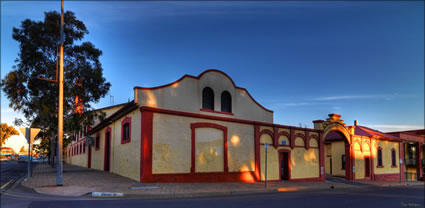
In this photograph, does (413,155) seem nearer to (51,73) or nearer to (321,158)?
(321,158)

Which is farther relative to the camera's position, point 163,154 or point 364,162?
point 364,162

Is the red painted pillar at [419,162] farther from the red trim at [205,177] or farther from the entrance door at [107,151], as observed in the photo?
the entrance door at [107,151]

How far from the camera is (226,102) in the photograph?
22047mm

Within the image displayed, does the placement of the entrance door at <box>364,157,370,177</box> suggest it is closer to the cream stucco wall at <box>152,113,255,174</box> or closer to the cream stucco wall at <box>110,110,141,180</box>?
the cream stucco wall at <box>152,113,255,174</box>

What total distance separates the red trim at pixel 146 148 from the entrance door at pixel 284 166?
1139cm

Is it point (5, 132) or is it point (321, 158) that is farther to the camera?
point (5, 132)

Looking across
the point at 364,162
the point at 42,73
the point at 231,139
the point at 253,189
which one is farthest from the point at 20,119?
the point at 364,162

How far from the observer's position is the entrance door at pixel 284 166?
80.4 feet

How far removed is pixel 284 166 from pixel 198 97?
968 cm

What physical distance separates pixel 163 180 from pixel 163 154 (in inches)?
56.1

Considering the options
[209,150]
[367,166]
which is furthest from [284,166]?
[367,166]

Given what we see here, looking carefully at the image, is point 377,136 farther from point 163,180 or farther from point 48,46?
point 48,46

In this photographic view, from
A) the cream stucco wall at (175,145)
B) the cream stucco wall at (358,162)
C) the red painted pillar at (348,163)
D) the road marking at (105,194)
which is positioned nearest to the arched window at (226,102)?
the cream stucco wall at (175,145)

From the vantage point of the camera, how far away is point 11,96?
2225 centimetres
